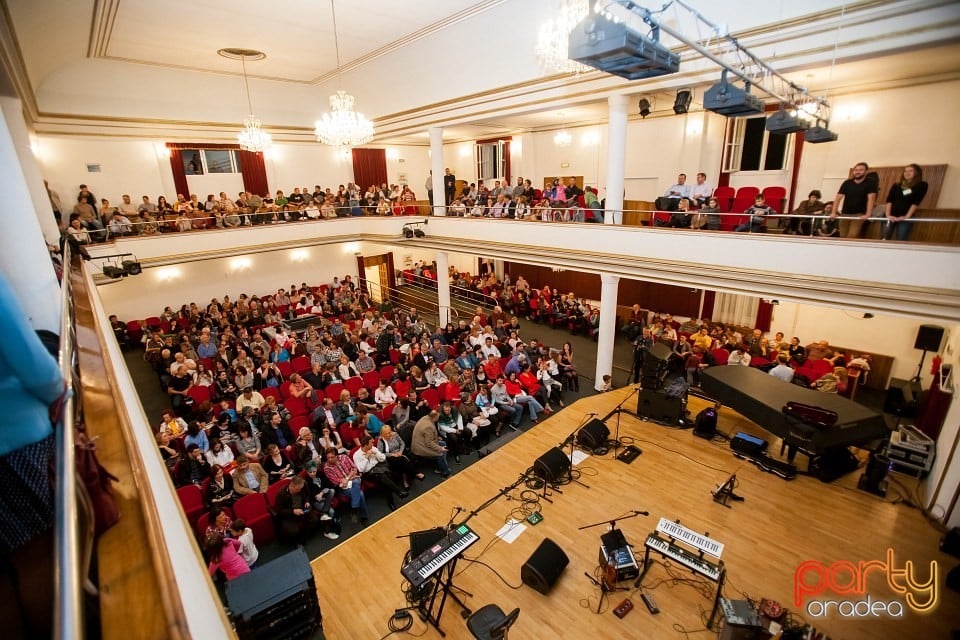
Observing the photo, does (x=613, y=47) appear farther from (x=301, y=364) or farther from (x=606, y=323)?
(x=301, y=364)

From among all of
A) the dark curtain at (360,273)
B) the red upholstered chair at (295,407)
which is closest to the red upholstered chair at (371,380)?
the red upholstered chair at (295,407)

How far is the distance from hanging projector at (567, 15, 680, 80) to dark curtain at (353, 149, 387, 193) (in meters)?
14.7

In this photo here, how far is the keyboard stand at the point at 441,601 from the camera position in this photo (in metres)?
4.67

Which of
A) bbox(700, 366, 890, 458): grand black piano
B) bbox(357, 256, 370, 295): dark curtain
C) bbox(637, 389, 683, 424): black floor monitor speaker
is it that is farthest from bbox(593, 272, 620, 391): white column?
bbox(357, 256, 370, 295): dark curtain

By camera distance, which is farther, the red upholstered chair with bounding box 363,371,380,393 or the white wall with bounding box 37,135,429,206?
the white wall with bounding box 37,135,429,206

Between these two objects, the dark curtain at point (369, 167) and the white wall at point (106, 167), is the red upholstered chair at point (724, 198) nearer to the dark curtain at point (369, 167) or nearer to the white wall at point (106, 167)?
the dark curtain at point (369, 167)

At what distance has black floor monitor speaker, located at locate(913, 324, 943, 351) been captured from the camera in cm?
849

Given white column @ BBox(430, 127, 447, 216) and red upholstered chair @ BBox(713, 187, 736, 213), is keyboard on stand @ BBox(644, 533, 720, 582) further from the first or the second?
white column @ BBox(430, 127, 447, 216)

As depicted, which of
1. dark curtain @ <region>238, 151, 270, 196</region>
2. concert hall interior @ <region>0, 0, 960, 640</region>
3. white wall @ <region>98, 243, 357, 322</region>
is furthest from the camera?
dark curtain @ <region>238, 151, 270, 196</region>

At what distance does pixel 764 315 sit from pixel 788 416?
17.7 feet

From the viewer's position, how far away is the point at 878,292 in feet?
Answer: 18.9

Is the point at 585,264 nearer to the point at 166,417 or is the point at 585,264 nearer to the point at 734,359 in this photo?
the point at 734,359

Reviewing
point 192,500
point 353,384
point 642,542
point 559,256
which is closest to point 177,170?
point 353,384

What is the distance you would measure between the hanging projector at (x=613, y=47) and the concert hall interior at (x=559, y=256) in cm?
4
